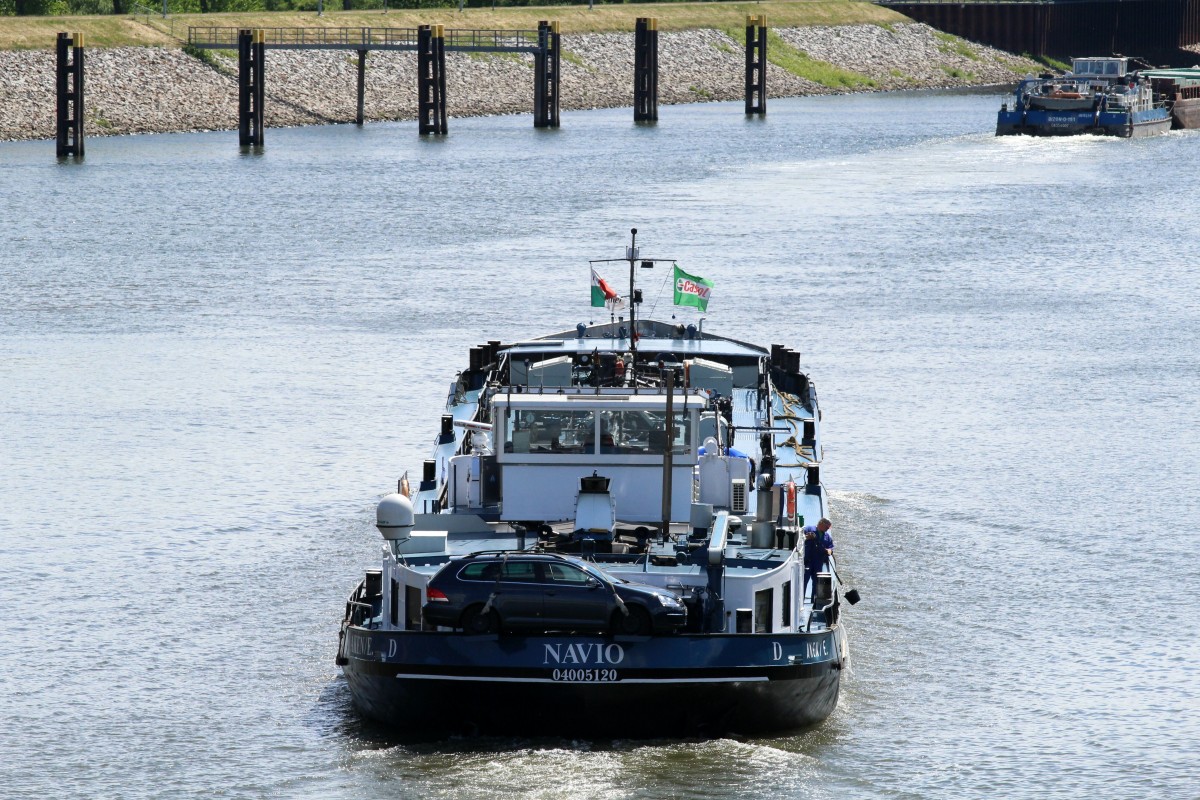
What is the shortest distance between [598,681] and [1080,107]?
314 ft

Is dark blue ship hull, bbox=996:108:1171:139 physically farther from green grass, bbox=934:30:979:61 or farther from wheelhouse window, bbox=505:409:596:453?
wheelhouse window, bbox=505:409:596:453

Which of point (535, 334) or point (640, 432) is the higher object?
point (640, 432)

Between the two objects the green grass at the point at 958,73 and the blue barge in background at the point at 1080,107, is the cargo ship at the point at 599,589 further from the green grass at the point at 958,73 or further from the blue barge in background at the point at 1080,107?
the green grass at the point at 958,73

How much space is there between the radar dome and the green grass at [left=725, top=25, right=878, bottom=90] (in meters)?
137

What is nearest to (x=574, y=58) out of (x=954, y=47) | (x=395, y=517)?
(x=954, y=47)

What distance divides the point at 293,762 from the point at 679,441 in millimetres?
7053

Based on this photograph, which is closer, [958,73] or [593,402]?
[593,402]

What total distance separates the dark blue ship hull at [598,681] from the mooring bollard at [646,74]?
4123 inches

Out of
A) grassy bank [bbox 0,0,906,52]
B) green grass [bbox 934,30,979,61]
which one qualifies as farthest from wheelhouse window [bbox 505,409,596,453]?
green grass [bbox 934,30,979,61]

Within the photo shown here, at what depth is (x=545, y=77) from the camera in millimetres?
121562

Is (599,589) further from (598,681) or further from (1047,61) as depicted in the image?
(1047,61)

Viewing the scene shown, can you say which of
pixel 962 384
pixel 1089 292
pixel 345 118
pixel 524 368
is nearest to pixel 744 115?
pixel 345 118

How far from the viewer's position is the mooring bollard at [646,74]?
126750 mm

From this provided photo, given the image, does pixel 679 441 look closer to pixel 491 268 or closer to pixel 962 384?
pixel 962 384
